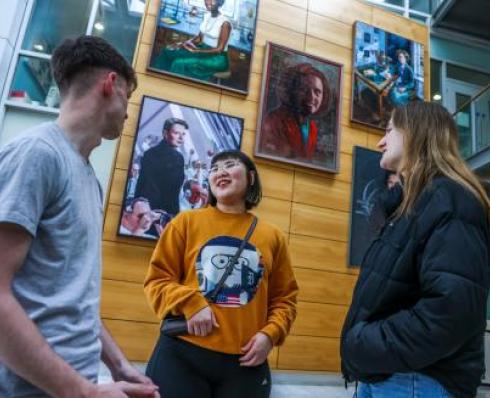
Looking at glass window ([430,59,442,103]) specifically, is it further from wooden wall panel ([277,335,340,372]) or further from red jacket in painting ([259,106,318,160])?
wooden wall panel ([277,335,340,372])

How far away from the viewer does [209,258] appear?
5.14 feet

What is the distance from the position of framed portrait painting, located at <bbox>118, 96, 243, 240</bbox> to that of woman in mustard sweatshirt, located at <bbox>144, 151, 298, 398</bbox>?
6.44ft

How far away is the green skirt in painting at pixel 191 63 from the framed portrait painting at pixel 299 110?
1.93 feet

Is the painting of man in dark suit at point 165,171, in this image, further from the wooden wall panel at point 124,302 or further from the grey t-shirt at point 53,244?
the grey t-shirt at point 53,244

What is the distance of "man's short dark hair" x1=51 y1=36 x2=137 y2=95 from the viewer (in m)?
1.00

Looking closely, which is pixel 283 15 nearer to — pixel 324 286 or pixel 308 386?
pixel 324 286

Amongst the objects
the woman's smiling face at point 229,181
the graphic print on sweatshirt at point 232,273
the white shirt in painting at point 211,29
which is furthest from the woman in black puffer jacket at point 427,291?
the white shirt in painting at point 211,29

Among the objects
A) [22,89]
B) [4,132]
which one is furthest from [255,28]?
[4,132]

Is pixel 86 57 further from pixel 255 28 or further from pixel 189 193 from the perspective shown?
pixel 255 28

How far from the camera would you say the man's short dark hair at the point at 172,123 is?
12.8 ft

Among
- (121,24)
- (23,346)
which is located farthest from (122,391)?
(121,24)

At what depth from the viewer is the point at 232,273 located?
156cm

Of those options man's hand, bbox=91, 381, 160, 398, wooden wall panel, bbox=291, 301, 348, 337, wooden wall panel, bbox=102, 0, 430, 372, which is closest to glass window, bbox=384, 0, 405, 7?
wooden wall panel, bbox=102, 0, 430, 372

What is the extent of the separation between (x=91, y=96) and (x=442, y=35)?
22.5 ft
